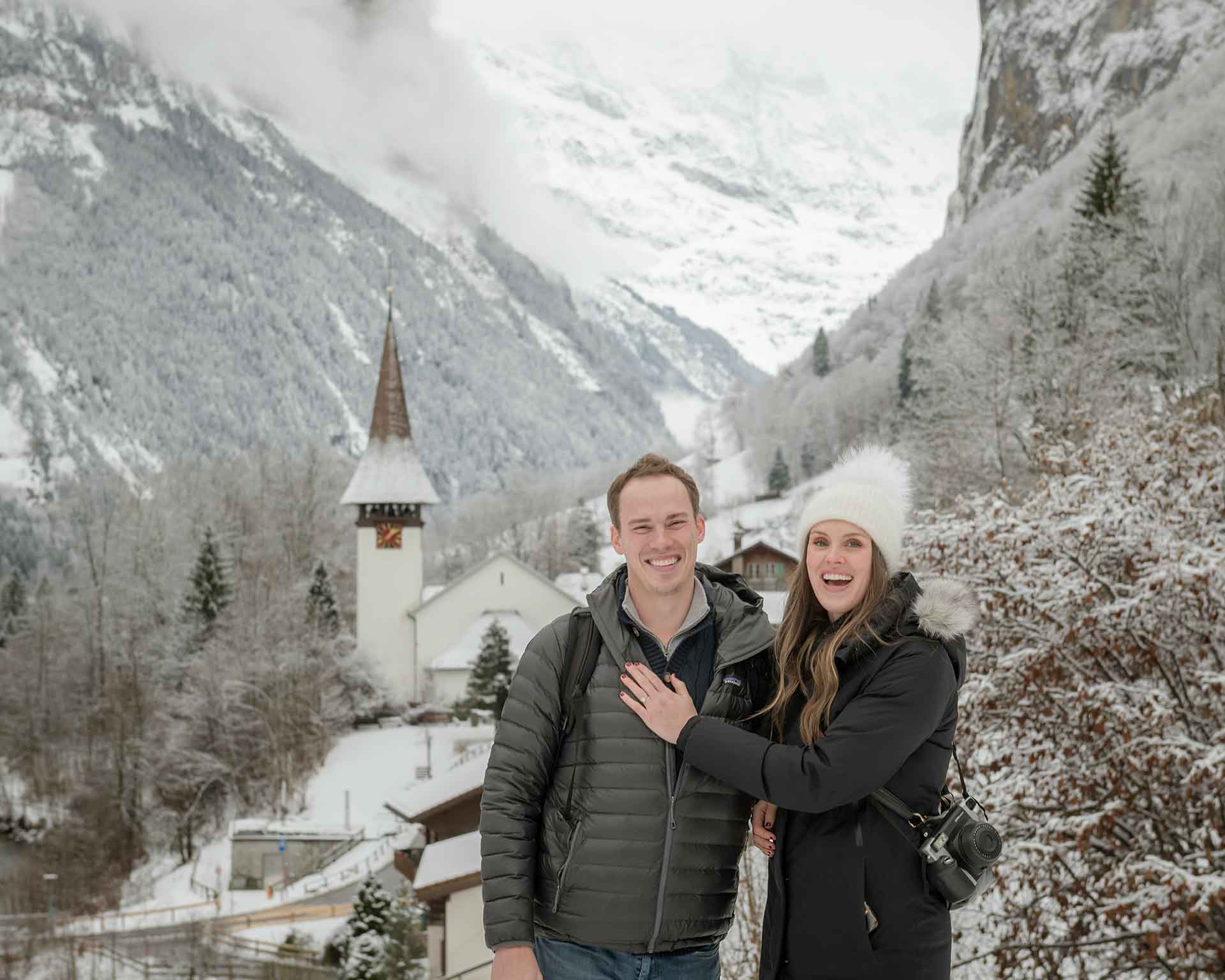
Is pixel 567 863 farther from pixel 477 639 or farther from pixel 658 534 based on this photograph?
pixel 477 639

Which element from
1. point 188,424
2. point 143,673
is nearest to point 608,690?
point 143,673

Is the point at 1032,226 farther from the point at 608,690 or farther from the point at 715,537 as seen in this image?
the point at 608,690

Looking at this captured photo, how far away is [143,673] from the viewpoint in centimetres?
4747

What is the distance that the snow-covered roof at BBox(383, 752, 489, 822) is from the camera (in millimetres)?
16719

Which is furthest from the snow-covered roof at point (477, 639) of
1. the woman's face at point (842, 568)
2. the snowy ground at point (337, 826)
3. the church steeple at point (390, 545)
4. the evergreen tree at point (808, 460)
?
the evergreen tree at point (808, 460)

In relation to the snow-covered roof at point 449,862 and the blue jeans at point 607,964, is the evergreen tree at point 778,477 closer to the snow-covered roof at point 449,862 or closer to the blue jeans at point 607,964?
the snow-covered roof at point 449,862

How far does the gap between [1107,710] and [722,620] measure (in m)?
5.76

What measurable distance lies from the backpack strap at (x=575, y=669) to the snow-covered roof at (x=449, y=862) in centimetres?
1241

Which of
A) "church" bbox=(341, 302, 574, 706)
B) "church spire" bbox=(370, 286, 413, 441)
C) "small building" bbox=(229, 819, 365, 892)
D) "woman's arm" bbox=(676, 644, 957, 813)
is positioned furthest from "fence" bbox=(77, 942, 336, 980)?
"church spire" bbox=(370, 286, 413, 441)

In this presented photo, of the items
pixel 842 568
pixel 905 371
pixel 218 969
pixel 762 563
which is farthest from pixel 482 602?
pixel 842 568

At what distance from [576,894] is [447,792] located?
14092 millimetres

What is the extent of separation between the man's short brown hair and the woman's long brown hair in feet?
1.41

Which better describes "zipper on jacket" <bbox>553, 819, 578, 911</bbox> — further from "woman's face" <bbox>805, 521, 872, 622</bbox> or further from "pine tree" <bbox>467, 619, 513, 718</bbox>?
"pine tree" <bbox>467, 619, 513, 718</bbox>

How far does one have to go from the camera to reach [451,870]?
621 inches
